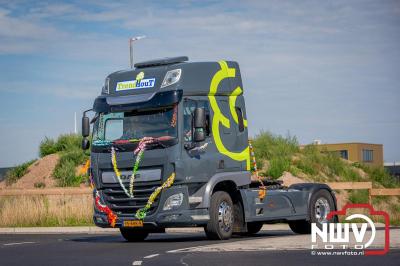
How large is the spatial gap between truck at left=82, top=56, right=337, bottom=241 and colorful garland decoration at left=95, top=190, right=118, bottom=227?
2 cm

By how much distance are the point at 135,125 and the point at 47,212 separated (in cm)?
1121

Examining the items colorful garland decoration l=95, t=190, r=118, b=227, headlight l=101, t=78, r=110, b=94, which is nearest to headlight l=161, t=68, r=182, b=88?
headlight l=101, t=78, r=110, b=94

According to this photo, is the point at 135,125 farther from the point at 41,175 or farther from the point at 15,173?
the point at 15,173

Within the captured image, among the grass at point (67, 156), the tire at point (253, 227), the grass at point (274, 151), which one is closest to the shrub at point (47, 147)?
the grass at point (67, 156)

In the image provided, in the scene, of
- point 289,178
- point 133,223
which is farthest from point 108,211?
point 289,178

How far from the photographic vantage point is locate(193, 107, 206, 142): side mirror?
59.2 ft

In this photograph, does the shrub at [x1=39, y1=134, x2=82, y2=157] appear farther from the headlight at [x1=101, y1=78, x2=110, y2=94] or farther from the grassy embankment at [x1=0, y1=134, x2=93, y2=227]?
the headlight at [x1=101, y1=78, x2=110, y2=94]

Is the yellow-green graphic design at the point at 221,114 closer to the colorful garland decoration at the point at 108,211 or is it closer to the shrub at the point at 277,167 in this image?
the colorful garland decoration at the point at 108,211

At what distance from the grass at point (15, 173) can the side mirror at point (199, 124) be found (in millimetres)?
25093

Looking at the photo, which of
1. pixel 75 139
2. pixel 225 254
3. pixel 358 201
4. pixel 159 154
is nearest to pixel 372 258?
pixel 225 254

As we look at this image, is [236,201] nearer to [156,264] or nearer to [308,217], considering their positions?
[308,217]

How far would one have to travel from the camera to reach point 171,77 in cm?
1872

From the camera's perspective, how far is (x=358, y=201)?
3488 cm
